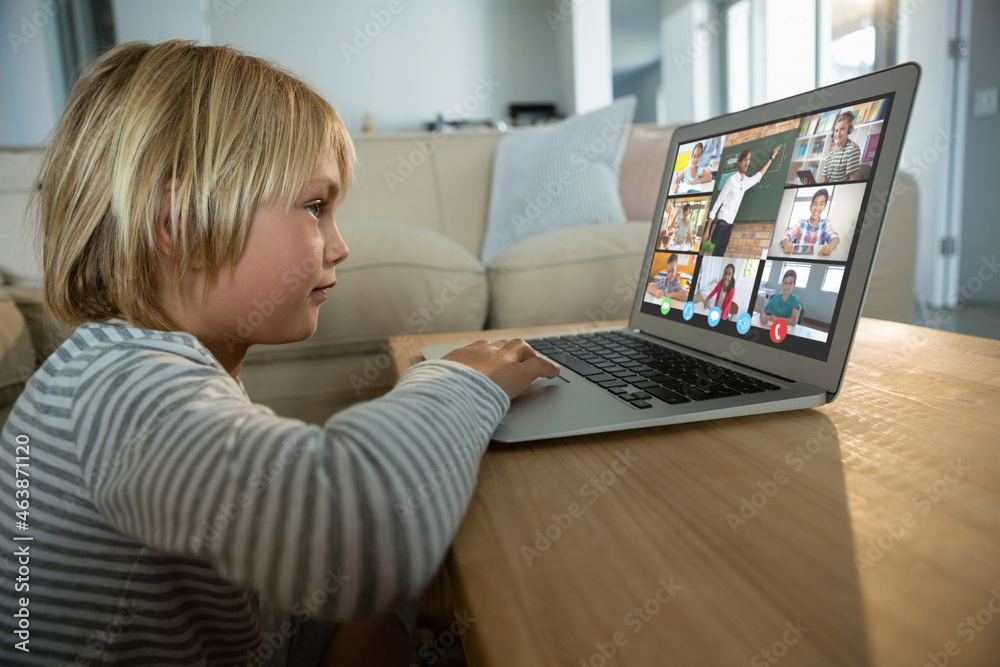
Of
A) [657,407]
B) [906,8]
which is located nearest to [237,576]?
[657,407]

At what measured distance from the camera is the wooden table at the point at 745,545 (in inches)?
9.3

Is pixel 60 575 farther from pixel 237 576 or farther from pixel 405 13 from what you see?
pixel 405 13

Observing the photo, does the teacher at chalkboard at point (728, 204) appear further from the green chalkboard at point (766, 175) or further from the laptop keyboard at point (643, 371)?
the laptop keyboard at point (643, 371)

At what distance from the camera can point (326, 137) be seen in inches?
22.9

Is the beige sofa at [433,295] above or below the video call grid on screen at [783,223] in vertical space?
below

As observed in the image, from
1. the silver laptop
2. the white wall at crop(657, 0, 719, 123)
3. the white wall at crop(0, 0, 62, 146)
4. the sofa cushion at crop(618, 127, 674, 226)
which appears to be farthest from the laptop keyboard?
the white wall at crop(657, 0, 719, 123)

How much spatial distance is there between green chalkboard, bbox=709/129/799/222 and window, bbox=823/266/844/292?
100 mm

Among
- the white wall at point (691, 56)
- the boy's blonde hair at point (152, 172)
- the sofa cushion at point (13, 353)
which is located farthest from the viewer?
the white wall at point (691, 56)

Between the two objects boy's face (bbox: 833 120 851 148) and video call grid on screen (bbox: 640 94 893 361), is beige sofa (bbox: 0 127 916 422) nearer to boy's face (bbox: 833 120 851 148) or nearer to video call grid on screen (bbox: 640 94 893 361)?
video call grid on screen (bbox: 640 94 893 361)

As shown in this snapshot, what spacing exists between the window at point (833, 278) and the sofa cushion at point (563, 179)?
4.06 feet

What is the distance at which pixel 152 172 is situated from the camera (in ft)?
1.58

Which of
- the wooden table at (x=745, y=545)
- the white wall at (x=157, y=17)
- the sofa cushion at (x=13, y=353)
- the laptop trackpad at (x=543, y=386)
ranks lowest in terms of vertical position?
the sofa cushion at (x=13, y=353)

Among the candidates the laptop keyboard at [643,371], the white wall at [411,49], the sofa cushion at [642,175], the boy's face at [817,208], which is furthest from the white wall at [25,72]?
the boy's face at [817,208]

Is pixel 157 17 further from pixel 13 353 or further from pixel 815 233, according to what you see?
pixel 815 233
